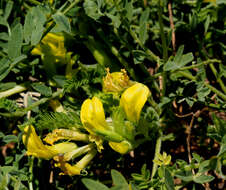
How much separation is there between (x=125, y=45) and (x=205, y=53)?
0.53 meters

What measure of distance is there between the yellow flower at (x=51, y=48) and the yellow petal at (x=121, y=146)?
28.6 inches

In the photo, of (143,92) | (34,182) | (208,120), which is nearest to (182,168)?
(143,92)

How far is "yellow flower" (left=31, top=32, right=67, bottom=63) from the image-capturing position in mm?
2016

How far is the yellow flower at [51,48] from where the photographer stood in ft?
6.61

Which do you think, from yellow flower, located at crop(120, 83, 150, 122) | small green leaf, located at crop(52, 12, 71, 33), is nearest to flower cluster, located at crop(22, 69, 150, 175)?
yellow flower, located at crop(120, 83, 150, 122)

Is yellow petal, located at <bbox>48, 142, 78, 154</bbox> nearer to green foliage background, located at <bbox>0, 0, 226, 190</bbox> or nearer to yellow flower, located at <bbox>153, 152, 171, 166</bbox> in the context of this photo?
green foliage background, located at <bbox>0, 0, 226, 190</bbox>

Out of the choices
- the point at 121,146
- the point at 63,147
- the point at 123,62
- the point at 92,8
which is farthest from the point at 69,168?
the point at 92,8

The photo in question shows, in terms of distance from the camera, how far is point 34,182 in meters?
1.97

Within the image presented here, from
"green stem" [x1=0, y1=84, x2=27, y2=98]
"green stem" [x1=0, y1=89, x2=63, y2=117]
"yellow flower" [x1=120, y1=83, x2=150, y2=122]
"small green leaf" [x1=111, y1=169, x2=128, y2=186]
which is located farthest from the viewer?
"green stem" [x1=0, y1=84, x2=27, y2=98]

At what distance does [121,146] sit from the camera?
1596mm

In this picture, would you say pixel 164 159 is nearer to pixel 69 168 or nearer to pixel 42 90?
pixel 69 168

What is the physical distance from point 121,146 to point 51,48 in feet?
2.62

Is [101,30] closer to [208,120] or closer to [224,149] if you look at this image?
[208,120]

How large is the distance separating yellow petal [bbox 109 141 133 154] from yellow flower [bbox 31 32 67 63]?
73 centimetres
